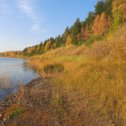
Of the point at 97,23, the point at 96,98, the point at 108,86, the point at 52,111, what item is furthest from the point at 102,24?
the point at 52,111

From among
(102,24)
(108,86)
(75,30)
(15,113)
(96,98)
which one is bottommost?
(15,113)

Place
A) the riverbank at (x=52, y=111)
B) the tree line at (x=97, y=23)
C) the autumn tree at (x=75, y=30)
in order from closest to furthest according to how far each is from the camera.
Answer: the riverbank at (x=52, y=111), the tree line at (x=97, y=23), the autumn tree at (x=75, y=30)

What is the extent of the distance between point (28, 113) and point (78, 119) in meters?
1.87

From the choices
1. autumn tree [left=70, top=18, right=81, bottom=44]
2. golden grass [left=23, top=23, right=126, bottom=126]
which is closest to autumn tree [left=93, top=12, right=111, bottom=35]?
autumn tree [left=70, top=18, right=81, bottom=44]

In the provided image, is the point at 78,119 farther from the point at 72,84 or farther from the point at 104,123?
the point at 72,84

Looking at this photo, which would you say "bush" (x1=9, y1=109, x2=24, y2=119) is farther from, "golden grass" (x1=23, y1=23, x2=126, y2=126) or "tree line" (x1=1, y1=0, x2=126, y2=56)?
"tree line" (x1=1, y1=0, x2=126, y2=56)

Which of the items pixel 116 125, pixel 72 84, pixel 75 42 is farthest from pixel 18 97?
pixel 75 42

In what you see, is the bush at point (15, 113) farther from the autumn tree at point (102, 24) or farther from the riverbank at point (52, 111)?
the autumn tree at point (102, 24)

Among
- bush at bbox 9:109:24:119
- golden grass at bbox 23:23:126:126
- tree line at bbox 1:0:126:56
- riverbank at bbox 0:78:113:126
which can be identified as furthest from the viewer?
tree line at bbox 1:0:126:56

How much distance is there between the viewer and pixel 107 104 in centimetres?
801

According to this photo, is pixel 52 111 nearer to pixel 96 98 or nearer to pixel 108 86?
pixel 96 98

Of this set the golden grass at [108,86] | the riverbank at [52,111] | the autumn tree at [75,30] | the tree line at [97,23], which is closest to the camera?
the riverbank at [52,111]

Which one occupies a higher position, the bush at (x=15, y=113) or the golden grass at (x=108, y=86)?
the golden grass at (x=108, y=86)

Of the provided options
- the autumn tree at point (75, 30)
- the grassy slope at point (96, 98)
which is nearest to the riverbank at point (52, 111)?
the grassy slope at point (96, 98)
